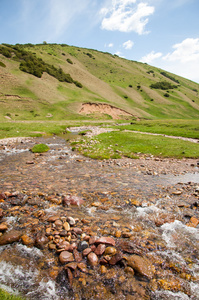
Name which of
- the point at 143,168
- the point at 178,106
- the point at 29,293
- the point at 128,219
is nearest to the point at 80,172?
the point at 143,168

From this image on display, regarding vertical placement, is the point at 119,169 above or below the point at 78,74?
below

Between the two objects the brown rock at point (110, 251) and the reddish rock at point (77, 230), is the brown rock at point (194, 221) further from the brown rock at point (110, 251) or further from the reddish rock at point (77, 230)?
the reddish rock at point (77, 230)

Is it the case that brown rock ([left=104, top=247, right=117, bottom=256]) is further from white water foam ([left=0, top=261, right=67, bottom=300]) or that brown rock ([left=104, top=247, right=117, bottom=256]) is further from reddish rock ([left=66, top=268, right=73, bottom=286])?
white water foam ([left=0, top=261, right=67, bottom=300])

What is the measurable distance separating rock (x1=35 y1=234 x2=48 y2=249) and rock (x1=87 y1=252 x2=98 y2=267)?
4.72 ft

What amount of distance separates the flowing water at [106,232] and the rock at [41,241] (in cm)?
6

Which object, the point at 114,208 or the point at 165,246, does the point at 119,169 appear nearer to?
the point at 114,208

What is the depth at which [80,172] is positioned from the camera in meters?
11.7

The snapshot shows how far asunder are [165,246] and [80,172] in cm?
776

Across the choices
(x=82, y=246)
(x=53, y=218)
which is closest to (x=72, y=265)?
(x=82, y=246)

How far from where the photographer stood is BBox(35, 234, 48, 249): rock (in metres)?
4.77

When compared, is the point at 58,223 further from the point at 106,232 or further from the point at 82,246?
the point at 106,232

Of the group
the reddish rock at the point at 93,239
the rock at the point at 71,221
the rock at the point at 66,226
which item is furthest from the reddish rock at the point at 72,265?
the rock at the point at 71,221

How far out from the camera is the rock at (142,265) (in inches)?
159

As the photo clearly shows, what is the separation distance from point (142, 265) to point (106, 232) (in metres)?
1.51
